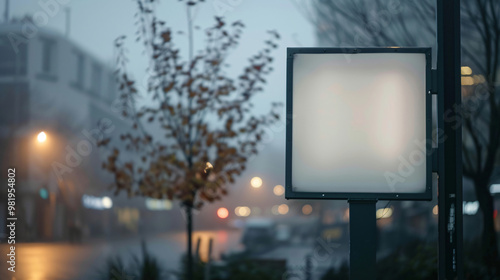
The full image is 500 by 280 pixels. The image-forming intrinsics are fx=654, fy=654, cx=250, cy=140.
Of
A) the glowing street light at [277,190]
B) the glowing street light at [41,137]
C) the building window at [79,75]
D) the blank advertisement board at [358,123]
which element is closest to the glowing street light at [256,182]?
the glowing street light at [277,190]

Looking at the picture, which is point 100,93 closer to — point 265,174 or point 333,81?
point 265,174

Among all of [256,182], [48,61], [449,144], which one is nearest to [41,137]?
[48,61]

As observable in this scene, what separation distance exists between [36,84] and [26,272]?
447 centimetres

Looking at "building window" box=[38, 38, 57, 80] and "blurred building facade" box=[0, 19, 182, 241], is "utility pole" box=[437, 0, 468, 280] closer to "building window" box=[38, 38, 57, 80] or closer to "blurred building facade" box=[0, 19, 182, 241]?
"blurred building facade" box=[0, 19, 182, 241]

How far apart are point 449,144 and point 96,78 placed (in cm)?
1188

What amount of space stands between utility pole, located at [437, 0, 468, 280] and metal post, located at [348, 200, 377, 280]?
476 millimetres

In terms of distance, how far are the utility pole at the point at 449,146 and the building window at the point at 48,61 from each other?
473 inches

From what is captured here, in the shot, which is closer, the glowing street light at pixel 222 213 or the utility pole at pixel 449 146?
the utility pole at pixel 449 146

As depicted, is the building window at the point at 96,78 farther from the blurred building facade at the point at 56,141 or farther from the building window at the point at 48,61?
the building window at the point at 48,61

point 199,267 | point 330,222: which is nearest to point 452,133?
point 199,267

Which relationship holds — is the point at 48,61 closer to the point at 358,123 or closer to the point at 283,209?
the point at 283,209

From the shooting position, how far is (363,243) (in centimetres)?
478

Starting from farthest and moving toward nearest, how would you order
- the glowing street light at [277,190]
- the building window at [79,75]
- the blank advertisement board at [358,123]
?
the glowing street light at [277,190] → the building window at [79,75] → the blank advertisement board at [358,123]

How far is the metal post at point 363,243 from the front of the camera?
4.75 m
